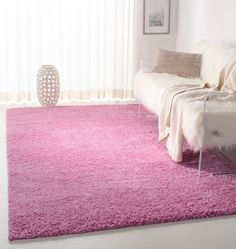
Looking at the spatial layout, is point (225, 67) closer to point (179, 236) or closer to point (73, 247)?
point (179, 236)

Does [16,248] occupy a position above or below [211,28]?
below

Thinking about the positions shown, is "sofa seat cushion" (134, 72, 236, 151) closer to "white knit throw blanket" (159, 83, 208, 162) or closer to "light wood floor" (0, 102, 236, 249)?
"white knit throw blanket" (159, 83, 208, 162)

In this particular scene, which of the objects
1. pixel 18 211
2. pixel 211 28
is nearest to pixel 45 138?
pixel 18 211

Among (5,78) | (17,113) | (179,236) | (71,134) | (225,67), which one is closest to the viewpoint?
(179,236)

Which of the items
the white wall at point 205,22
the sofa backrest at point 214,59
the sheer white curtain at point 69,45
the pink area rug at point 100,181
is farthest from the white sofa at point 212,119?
A: the sheer white curtain at point 69,45

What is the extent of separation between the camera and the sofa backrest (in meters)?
3.75

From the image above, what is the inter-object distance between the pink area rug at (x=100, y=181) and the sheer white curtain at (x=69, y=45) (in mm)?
1120

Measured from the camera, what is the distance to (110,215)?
2.45m

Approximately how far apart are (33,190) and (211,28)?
2.86 meters

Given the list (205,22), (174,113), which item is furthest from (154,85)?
(205,22)

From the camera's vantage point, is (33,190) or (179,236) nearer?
(179,236)

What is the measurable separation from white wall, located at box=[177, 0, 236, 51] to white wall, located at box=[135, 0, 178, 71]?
0.07 m

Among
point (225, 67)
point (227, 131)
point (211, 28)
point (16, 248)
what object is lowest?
point (16, 248)

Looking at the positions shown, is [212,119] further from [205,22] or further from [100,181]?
[205,22]
